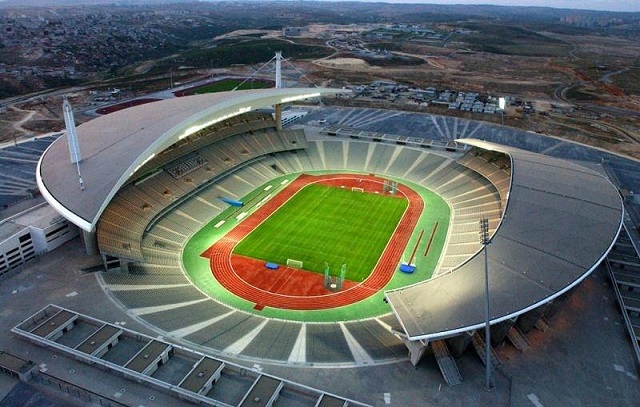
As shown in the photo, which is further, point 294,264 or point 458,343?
point 294,264

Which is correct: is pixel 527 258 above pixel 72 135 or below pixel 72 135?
below

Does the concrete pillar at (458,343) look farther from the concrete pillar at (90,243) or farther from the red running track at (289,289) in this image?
the concrete pillar at (90,243)

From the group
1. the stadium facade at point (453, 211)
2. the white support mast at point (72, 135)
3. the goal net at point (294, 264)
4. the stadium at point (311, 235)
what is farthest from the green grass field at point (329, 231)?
the white support mast at point (72, 135)

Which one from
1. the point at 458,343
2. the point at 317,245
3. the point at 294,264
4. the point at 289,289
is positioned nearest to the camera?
the point at 458,343

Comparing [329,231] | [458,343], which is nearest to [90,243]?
[329,231]

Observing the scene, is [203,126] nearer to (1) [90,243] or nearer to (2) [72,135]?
(2) [72,135]

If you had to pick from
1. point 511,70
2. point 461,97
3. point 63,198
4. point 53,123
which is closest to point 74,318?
point 63,198

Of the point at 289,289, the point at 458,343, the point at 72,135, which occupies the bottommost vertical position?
the point at 289,289
